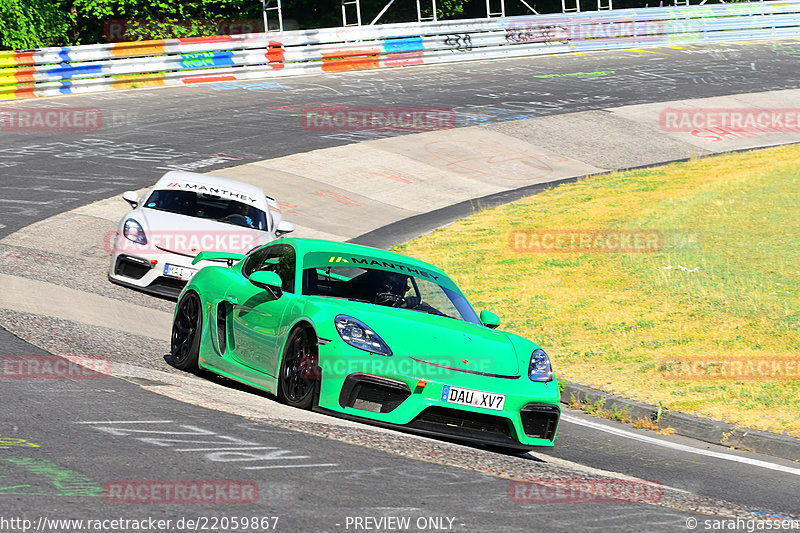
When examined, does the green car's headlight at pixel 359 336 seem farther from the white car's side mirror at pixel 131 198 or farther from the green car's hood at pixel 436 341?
the white car's side mirror at pixel 131 198

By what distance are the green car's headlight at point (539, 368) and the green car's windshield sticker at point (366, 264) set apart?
129 cm

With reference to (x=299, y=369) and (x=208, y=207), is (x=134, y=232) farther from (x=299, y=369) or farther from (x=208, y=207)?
(x=299, y=369)

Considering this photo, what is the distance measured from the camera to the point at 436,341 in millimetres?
7723

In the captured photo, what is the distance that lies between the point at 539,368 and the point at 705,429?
2192 mm

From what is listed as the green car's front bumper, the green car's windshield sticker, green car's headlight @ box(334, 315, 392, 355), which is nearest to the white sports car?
the green car's windshield sticker

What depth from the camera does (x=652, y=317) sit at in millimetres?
13000

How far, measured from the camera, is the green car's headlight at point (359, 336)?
293 inches

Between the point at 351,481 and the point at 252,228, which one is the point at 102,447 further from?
the point at 252,228

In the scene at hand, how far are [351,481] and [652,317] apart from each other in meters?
7.98

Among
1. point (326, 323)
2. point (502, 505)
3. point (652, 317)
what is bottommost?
point (652, 317)

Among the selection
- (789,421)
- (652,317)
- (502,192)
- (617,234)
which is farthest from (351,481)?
(502,192)

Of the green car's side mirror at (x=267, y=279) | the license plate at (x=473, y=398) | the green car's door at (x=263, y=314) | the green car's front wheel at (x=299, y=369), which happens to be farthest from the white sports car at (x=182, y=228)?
the license plate at (x=473, y=398)

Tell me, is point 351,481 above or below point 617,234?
above

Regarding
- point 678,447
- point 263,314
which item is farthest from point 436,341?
point 678,447
